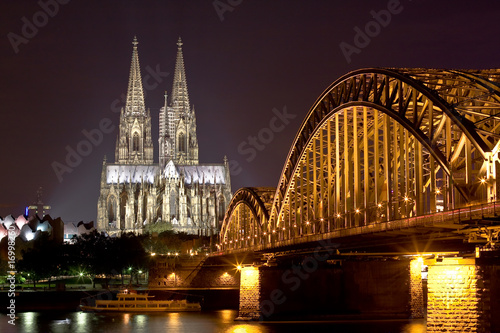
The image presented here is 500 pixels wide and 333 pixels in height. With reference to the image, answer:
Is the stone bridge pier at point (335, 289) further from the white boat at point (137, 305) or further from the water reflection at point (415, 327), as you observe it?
the white boat at point (137, 305)

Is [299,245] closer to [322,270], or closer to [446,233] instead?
[322,270]

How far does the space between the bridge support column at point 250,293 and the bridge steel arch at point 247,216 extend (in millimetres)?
5339

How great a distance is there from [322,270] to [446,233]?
1339 inches

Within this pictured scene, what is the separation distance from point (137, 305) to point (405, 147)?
61599mm

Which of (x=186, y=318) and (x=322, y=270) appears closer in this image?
(x=322, y=270)

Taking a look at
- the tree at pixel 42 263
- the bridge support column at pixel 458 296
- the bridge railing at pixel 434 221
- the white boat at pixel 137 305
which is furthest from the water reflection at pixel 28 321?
the bridge support column at pixel 458 296

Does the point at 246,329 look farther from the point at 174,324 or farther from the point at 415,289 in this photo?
the point at 415,289

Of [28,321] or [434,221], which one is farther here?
[28,321]

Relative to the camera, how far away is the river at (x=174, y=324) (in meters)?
71.2

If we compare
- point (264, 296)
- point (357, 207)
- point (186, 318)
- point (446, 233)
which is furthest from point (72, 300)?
point (446, 233)

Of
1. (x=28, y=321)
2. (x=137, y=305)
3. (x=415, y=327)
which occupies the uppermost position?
(x=415, y=327)

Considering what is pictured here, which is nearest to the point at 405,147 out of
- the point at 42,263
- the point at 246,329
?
the point at 246,329

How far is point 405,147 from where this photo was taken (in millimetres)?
49938

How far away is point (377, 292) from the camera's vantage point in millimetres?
76875
